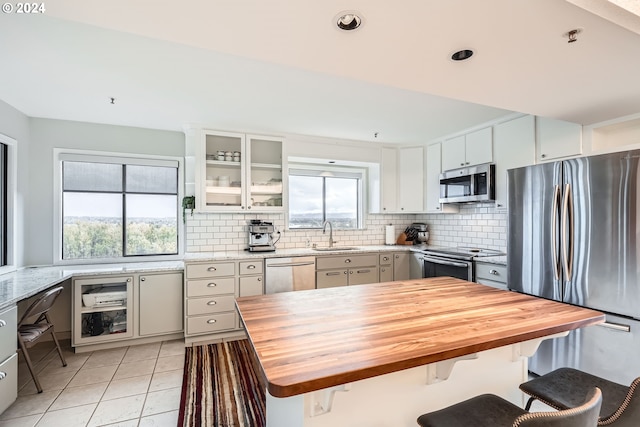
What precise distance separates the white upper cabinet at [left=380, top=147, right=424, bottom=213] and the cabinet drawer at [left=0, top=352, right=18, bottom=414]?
13.0 ft

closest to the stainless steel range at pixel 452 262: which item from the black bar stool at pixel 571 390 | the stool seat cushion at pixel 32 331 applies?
the black bar stool at pixel 571 390

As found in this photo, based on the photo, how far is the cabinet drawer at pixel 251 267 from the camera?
343 centimetres

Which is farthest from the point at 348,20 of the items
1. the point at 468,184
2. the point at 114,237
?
the point at 114,237

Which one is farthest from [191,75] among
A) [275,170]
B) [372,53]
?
[275,170]

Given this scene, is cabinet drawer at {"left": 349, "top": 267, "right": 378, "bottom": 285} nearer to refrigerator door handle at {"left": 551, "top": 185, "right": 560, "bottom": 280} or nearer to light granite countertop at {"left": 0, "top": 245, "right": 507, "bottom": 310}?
light granite countertop at {"left": 0, "top": 245, "right": 507, "bottom": 310}

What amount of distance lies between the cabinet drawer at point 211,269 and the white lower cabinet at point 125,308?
22 centimetres

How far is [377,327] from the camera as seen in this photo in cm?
127

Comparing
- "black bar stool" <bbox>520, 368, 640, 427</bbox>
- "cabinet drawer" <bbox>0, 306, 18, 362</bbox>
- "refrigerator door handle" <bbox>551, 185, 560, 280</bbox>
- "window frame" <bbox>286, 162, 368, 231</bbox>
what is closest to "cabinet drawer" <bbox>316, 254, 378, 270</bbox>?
"window frame" <bbox>286, 162, 368, 231</bbox>

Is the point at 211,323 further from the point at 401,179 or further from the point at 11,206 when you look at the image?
the point at 401,179

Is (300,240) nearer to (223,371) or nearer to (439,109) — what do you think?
(223,371)

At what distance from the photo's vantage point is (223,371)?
2717mm

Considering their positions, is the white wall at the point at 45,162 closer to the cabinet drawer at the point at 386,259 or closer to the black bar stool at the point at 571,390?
the cabinet drawer at the point at 386,259

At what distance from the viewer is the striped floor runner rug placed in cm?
207

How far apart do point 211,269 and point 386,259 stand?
2172 mm
